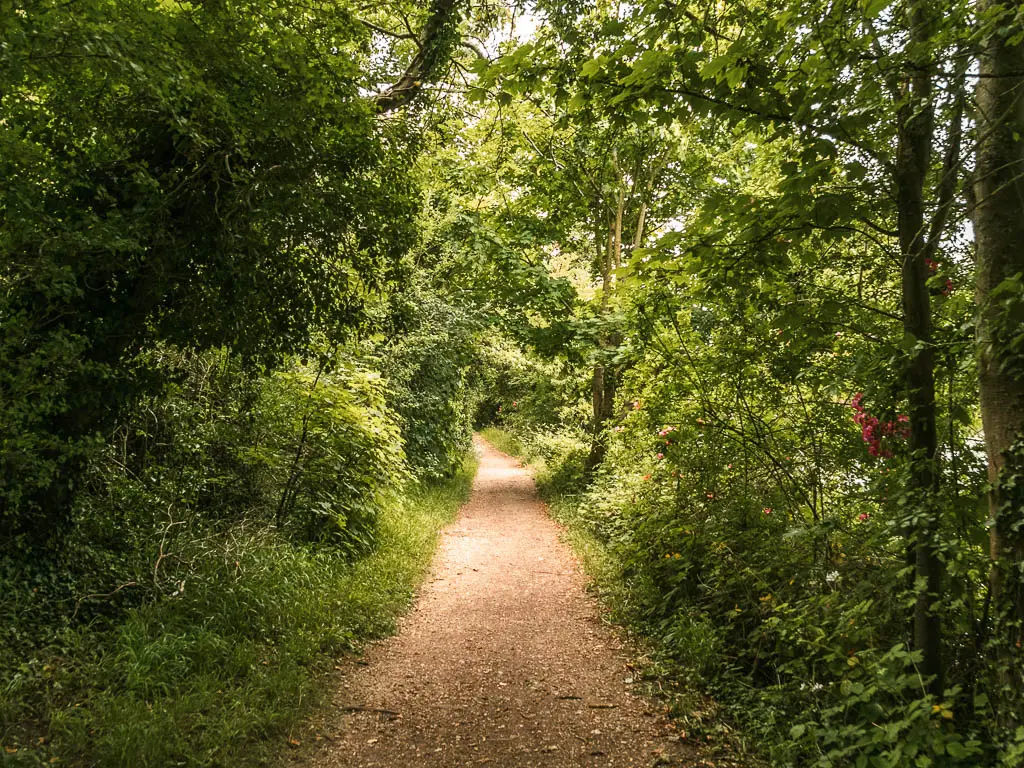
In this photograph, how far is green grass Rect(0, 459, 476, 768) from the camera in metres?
→ 3.78

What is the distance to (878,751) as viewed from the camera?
341cm

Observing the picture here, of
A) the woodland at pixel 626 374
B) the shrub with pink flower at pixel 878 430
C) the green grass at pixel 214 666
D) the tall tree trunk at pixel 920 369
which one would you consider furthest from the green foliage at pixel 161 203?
the shrub with pink flower at pixel 878 430

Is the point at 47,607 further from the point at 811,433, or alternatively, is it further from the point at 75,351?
the point at 811,433

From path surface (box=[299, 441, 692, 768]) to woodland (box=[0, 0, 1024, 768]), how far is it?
0.41 metres

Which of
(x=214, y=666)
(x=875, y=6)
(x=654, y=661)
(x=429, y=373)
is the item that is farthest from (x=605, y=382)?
(x=875, y=6)

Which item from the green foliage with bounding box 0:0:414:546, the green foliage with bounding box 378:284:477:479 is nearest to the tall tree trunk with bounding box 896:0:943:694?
Result: the green foliage with bounding box 0:0:414:546

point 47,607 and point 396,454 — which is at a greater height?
point 396,454

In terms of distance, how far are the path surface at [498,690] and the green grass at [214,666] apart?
41 cm

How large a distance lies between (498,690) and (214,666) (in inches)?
92.0

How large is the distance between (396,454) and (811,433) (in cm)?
674

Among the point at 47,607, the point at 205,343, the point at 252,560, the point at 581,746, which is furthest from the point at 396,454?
the point at 581,746

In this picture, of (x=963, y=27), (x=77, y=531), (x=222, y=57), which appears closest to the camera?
(x=963, y=27)

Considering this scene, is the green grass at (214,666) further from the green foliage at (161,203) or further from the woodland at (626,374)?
the green foliage at (161,203)

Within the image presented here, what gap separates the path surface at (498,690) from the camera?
14.1ft
